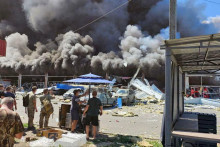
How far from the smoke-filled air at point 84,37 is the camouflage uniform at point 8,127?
1115 inches

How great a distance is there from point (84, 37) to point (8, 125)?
40.6m

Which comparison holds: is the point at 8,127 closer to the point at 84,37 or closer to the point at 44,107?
the point at 44,107

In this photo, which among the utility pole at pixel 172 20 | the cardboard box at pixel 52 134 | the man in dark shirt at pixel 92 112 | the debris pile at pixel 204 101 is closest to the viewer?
the cardboard box at pixel 52 134

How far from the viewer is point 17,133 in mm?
3455

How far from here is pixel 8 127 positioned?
3.38 metres

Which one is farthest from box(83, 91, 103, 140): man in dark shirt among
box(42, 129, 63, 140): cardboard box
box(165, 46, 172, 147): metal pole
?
box(165, 46, 172, 147): metal pole

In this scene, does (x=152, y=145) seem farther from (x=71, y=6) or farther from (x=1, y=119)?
(x=71, y=6)

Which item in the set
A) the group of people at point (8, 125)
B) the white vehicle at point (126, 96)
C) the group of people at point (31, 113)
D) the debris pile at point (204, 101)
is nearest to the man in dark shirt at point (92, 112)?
the group of people at point (31, 113)

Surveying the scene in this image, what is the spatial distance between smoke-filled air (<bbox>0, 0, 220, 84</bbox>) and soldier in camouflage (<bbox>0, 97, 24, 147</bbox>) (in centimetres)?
2831

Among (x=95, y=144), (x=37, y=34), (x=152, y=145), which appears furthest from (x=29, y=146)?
(x=37, y=34)

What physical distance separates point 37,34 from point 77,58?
63.7ft

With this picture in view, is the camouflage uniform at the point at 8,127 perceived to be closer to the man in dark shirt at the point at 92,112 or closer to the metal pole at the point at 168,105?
the metal pole at the point at 168,105

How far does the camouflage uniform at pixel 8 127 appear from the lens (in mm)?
3344

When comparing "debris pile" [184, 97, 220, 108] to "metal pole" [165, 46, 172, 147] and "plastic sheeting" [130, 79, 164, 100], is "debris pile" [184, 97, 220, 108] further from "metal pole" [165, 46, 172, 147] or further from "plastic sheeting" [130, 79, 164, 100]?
"metal pole" [165, 46, 172, 147]
